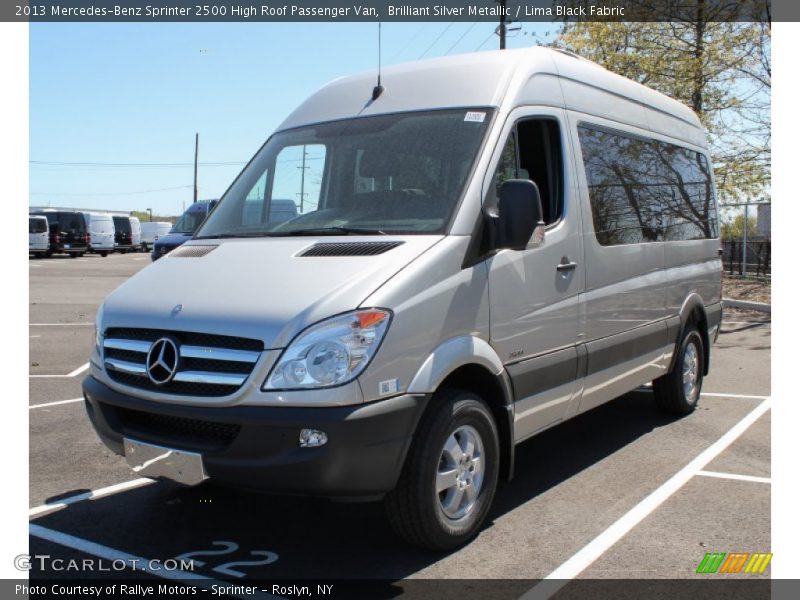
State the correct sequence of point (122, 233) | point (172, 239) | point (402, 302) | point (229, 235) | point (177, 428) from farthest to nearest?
point (122, 233)
point (172, 239)
point (229, 235)
point (177, 428)
point (402, 302)

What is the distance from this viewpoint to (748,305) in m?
16.8

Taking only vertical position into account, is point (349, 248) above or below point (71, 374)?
above

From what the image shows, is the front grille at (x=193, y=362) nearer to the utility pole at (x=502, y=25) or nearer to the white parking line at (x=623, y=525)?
the white parking line at (x=623, y=525)

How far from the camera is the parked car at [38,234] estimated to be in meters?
37.0

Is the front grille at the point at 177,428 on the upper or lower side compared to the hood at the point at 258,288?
lower

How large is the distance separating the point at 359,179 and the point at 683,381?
13.1 ft

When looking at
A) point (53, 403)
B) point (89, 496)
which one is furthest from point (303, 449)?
point (53, 403)

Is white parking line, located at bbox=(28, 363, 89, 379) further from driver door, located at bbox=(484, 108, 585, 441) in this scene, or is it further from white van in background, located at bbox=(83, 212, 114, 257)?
white van in background, located at bbox=(83, 212, 114, 257)

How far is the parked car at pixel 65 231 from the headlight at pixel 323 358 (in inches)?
1542

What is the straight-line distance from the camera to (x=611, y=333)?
5.63 meters

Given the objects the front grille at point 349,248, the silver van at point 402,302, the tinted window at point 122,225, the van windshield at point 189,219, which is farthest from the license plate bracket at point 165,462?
the tinted window at point 122,225

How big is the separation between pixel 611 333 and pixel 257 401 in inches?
117

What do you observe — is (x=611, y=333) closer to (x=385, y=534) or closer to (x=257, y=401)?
(x=385, y=534)

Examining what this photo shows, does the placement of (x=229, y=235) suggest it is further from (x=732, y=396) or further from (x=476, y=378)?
(x=732, y=396)
